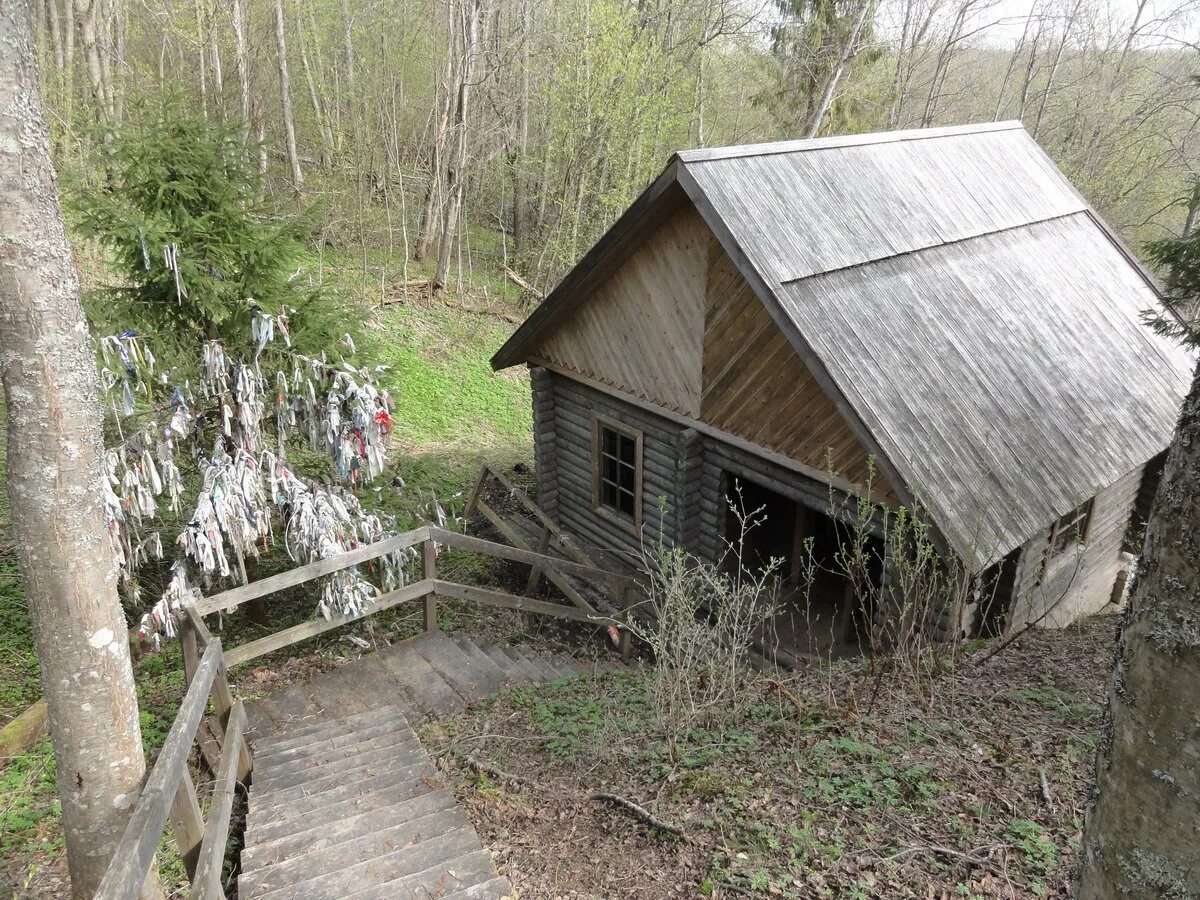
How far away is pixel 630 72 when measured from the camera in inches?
763

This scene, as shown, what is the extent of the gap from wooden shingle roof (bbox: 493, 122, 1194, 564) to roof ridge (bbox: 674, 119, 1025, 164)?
0.03 metres

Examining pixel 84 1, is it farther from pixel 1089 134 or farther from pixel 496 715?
pixel 1089 134

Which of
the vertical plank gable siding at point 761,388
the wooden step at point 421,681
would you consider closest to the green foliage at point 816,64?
the vertical plank gable siding at point 761,388

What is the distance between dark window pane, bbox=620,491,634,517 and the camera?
10.8 metres

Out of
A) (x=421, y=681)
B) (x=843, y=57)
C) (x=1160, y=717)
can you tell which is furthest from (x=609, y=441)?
(x=843, y=57)

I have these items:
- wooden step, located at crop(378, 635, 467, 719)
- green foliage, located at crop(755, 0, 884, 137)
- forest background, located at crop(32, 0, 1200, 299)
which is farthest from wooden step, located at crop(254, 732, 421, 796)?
green foliage, located at crop(755, 0, 884, 137)

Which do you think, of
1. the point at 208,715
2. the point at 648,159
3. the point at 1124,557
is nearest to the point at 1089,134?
the point at 648,159

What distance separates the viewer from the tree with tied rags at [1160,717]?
1.85 metres

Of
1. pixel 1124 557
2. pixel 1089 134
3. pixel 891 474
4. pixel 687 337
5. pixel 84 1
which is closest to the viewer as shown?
pixel 891 474

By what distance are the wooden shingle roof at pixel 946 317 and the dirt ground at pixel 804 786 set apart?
1.40 meters

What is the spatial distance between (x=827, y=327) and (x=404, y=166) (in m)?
17.2

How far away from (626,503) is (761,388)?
3433 mm

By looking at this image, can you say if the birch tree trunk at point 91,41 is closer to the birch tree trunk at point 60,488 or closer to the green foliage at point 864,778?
Answer: the birch tree trunk at point 60,488

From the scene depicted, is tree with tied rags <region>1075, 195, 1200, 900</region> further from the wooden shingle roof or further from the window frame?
the window frame
